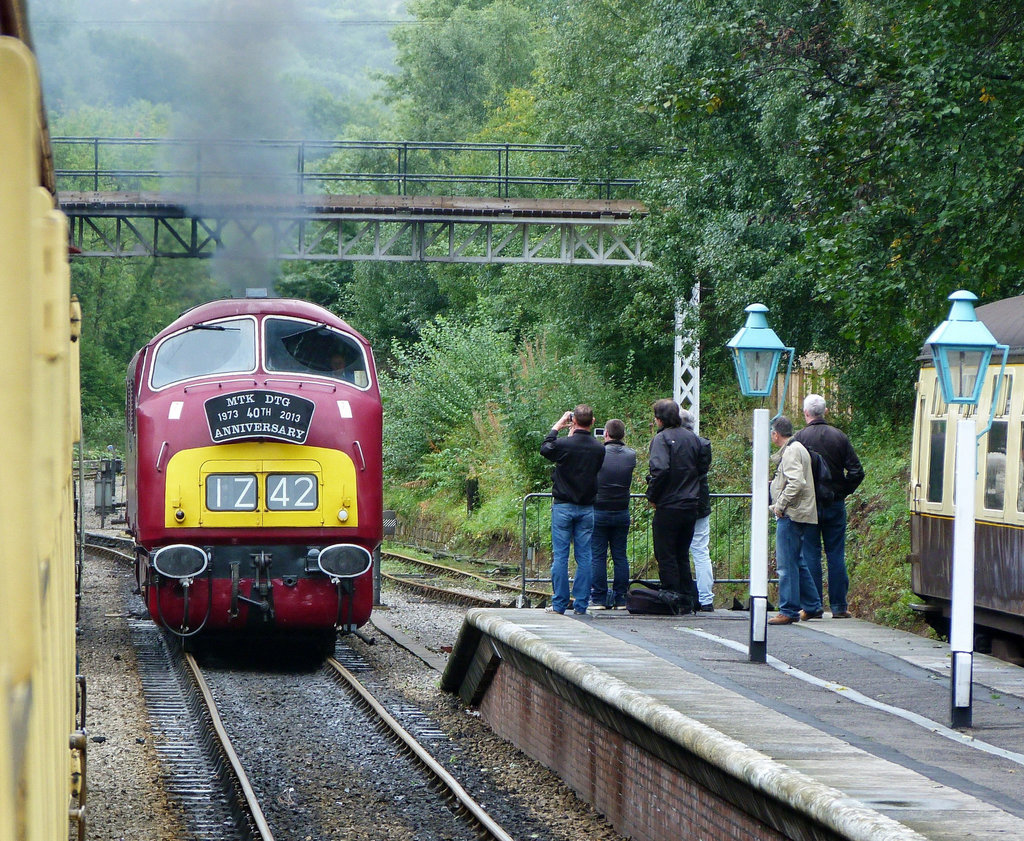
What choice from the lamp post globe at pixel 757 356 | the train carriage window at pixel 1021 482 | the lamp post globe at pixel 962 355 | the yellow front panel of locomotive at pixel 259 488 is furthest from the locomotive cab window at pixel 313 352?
the lamp post globe at pixel 962 355

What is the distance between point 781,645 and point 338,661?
4996 millimetres

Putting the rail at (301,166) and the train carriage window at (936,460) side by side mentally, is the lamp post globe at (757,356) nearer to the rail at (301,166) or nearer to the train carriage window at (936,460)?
the train carriage window at (936,460)

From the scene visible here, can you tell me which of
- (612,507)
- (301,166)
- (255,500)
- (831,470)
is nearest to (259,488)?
(255,500)

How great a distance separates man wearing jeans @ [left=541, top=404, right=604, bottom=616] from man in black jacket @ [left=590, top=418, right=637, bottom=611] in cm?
28

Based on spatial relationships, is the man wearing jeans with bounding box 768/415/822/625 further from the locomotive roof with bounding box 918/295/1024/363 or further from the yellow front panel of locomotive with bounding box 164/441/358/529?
the yellow front panel of locomotive with bounding box 164/441/358/529

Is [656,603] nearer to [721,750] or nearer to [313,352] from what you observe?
[313,352]

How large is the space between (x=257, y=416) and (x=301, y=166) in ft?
40.1

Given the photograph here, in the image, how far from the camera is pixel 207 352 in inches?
481

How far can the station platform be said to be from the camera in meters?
4.93

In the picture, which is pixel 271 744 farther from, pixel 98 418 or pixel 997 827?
pixel 98 418

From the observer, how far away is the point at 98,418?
186 ft

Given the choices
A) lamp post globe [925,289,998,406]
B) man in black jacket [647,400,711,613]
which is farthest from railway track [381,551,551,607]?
lamp post globe [925,289,998,406]

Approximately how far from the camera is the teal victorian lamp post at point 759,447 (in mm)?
8656

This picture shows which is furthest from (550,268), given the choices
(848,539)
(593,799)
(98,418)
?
(98,418)
